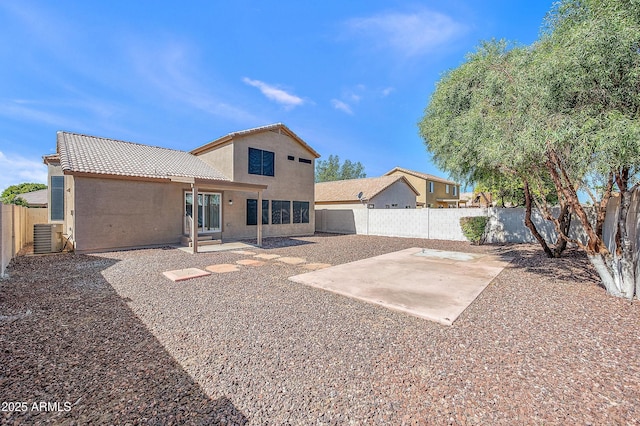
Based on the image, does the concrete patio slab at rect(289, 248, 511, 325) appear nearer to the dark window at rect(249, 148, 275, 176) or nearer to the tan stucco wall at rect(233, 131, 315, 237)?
the tan stucco wall at rect(233, 131, 315, 237)

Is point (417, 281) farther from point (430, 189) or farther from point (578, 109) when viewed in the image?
point (430, 189)

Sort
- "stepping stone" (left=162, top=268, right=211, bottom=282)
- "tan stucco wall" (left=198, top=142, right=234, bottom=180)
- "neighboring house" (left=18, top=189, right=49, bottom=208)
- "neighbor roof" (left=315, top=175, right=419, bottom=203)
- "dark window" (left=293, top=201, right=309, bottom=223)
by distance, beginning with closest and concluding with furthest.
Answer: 1. "stepping stone" (left=162, top=268, right=211, bottom=282)
2. "tan stucco wall" (left=198, top=142, right=234, bottom=180)
3. "dark window" (left=293, top=201, right=309, bottom=223)
4. "neighboring house" (left=18, top=189, right=49, bottom=208)
5. "neighbor roof" (left=315, top=175, right=419, bottom=203)

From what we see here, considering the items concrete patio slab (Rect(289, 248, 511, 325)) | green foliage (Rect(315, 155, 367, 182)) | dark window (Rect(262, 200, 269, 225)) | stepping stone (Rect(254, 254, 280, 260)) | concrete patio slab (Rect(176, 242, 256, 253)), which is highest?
green foliage (Rect(315, 155, 367, 182))

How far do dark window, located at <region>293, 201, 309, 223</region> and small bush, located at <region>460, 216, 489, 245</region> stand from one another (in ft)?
31.2

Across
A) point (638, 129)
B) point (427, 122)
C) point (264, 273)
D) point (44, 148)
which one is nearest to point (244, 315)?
point (264, 273)

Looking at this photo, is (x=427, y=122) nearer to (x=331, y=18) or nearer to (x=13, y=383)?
(x=331, y=18)

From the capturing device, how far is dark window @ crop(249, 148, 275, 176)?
15495 mm

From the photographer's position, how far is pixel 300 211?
18.0 meters

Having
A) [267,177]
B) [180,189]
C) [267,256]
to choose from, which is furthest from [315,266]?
[267,177]

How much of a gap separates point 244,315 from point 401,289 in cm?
334

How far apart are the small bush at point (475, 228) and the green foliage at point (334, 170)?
45.4m

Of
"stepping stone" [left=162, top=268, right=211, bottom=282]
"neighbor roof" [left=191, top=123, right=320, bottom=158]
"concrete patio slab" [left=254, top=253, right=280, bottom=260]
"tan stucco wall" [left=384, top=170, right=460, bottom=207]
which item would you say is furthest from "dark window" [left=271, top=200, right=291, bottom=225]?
"tan stucco wall" [left=384, top=170, right=460, bottom=207]

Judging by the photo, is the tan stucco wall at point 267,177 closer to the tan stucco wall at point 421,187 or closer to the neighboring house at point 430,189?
the neighboring house at point 430,189

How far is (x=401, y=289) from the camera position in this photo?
594 cm
